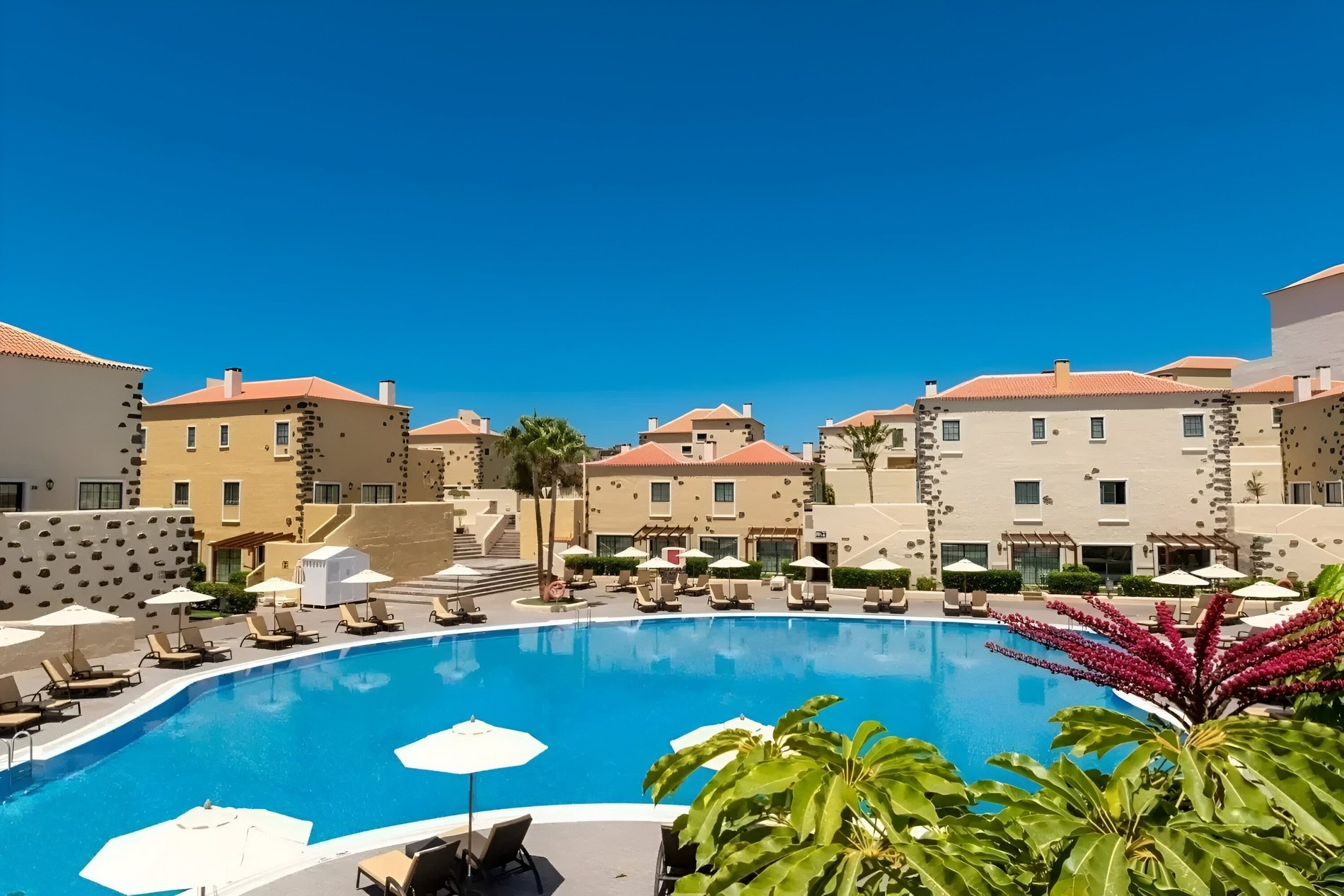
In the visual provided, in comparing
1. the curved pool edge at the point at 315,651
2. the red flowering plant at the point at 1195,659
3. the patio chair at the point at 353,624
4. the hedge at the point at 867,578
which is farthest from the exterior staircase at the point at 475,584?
the red flowering plant at the point at 1195,659

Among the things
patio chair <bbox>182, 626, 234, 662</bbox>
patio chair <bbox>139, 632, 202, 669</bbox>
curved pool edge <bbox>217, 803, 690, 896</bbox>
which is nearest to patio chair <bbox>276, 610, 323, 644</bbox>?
patio chair <bbox>182, 626, 234, 662</bbox>

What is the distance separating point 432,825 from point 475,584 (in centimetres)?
2468

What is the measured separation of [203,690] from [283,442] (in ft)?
59.0

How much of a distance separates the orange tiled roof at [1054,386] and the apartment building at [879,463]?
11700mm

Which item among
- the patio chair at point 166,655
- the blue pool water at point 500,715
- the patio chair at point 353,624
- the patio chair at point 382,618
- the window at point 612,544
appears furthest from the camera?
the window at point 612,544

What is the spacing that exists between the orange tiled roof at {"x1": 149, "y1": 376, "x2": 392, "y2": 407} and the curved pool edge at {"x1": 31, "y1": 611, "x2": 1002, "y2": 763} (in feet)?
49.5

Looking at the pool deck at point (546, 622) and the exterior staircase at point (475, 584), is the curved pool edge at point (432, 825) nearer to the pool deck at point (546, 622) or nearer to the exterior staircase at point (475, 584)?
the pool deck at point (546, 622)

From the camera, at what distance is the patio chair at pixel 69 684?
1709 cm

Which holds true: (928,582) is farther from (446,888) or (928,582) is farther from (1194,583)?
(446,888)

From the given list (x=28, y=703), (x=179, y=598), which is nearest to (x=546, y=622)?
(x=179, y=598)

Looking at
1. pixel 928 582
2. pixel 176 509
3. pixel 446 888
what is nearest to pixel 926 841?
pixel 446 888

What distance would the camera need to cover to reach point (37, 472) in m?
22.6

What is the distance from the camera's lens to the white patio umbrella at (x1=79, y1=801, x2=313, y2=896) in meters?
6.78

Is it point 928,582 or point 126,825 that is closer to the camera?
point 126,825
